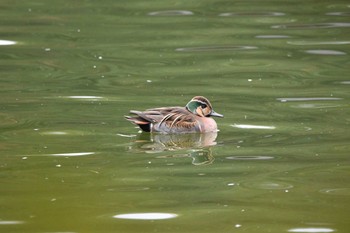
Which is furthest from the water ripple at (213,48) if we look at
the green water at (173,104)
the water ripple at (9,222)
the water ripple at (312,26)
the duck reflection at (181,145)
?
the water ripple at (9,222)

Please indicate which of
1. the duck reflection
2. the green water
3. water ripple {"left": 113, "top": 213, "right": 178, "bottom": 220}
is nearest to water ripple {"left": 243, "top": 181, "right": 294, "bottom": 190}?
the green water

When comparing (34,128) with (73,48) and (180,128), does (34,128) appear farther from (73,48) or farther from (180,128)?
(73,48)

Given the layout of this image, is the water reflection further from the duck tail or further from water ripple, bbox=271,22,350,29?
the duck tail

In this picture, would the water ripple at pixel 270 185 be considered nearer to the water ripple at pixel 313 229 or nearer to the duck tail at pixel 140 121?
the water ripple at pixel 313 229

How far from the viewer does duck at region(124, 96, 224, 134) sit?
1070 cm

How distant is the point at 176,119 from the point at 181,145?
0.48 meters

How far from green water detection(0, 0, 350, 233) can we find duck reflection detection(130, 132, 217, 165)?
26mm

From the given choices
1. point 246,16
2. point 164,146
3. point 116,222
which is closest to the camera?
point 116,222

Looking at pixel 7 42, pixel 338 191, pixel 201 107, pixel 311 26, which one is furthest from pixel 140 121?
pixel 311 26

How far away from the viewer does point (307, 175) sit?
356 inches

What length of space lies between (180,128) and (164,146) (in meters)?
0.61

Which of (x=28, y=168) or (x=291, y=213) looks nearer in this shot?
(x=291, y=213)

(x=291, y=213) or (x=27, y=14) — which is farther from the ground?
(x=27, y=14)

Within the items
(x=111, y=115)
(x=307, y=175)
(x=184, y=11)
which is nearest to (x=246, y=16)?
(x=184, y=11)
